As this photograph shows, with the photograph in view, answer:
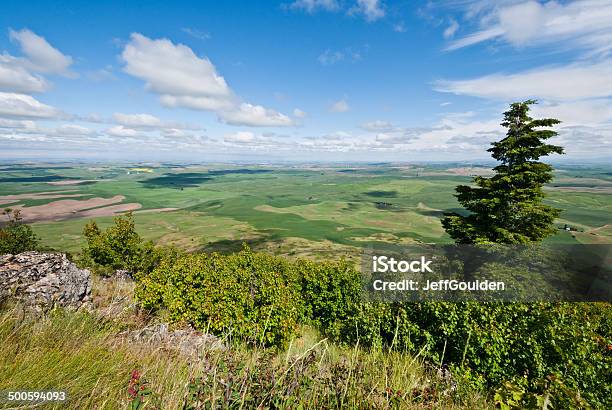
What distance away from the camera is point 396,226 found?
124 metres

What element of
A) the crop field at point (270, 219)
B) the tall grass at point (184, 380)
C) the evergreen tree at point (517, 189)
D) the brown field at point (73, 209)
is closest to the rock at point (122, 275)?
the tall grass at point (184, 380)

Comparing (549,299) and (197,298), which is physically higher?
(549,299)

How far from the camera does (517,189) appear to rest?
23.5 metres

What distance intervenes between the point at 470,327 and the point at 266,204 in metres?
171

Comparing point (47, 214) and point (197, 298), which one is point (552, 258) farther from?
point (47, 214)

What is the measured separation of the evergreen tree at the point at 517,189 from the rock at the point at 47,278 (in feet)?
84.6

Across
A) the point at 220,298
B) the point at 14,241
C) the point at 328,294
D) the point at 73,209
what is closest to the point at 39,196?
the point at 73,209

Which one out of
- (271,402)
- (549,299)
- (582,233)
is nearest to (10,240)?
(271,402)

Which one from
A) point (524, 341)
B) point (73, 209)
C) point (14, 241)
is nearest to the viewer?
point (524, 341)

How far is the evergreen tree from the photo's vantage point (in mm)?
23281

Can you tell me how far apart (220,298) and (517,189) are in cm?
2415

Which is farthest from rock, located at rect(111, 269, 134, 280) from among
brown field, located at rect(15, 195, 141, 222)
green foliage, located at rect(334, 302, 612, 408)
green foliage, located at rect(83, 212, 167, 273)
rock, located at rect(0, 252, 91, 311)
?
brown field, located at rect(15, 195, 141, 222)

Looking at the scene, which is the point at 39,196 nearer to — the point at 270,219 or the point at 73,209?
the point at 73,209

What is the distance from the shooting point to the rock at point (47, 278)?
9227 mm
